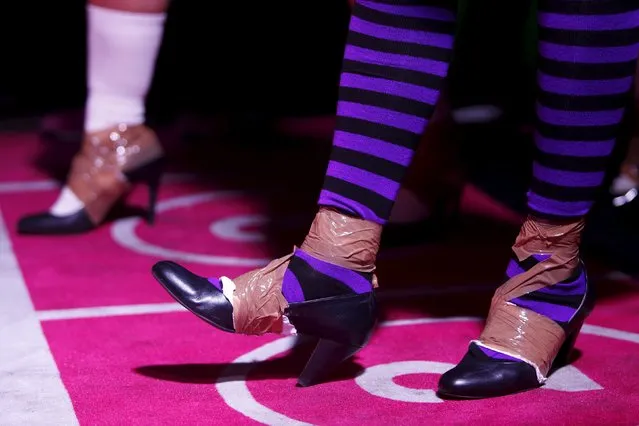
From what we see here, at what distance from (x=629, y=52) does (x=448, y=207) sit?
704 millimetres

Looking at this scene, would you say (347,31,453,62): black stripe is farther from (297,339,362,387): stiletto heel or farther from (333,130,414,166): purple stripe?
(297,339,362,387): stiletto heel

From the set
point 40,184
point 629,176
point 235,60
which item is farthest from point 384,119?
Result: point 235,60

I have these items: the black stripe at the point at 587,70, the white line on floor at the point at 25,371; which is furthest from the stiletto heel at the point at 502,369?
Answer: the white line on floor at the point at 25,371

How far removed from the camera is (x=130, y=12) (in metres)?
1.68

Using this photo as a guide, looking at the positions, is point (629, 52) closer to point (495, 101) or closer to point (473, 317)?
point (473, 317)

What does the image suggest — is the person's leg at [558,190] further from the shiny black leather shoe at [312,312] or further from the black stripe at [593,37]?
the shiny black leather shoe at [312,312]

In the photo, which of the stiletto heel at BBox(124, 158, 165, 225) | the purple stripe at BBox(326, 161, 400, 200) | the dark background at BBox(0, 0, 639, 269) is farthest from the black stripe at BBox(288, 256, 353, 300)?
the dark background at BBox(0, 0, 639, 269)

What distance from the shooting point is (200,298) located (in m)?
1.03

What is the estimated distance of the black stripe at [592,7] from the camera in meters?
0.99

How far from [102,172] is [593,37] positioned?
98cm

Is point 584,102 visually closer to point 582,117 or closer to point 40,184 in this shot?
point 582,117

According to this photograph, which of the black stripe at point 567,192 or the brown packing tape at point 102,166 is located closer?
the black stripe at point 567,192

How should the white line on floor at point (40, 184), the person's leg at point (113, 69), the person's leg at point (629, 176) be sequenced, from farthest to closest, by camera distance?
the white line on floor at point (40, 184), the person's leg at point (629, 176), the person's leg at point (113, 69)

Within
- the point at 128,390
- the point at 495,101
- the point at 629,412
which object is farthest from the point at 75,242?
the point at 495,101
